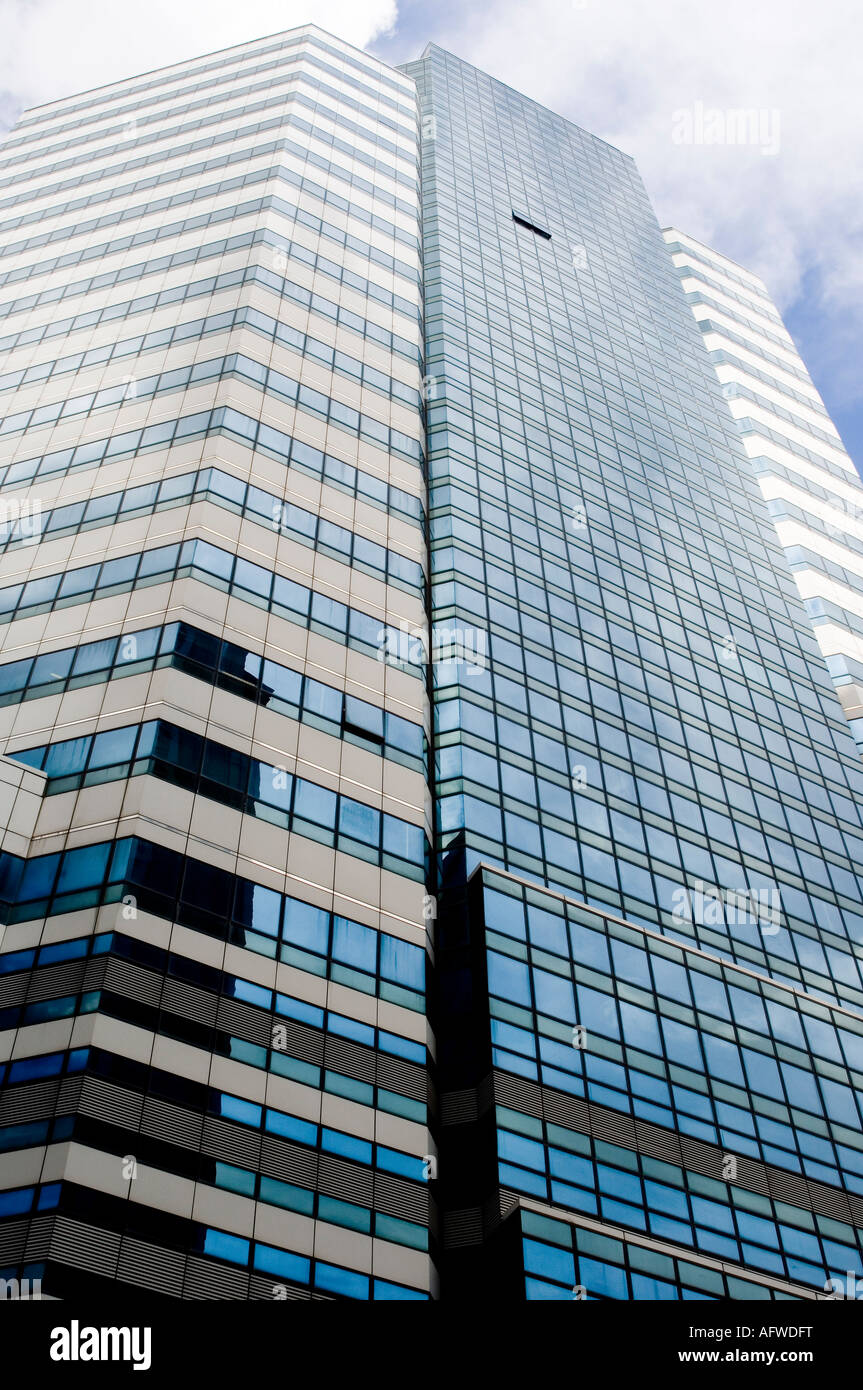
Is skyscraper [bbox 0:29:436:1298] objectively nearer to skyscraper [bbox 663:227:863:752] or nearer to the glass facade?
the glass facade

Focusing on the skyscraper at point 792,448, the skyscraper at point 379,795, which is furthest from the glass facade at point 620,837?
the skyscraper at point 792,448

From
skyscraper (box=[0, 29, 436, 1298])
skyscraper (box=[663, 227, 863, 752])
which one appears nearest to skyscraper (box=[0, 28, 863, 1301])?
skyscraper (box=[0, 29, 436, 1298])

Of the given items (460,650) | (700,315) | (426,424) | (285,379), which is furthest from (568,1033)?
(700,315)

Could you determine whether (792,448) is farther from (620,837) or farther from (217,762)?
(217,762)

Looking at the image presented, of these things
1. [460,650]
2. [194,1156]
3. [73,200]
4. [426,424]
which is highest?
[73,200]

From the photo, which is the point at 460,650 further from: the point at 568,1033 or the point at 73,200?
the point at 73,200

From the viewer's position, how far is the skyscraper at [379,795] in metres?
27.5

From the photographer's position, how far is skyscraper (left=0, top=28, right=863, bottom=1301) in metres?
27.5

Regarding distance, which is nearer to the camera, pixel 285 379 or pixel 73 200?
pixel 285 379

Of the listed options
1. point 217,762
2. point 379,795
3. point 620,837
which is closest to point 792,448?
point 620,837

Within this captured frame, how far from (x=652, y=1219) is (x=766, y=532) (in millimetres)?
44796

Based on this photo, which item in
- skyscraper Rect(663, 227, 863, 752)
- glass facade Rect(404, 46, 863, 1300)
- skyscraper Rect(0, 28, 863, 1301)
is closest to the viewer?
skyscraper Rect(0, 28, 863, 1301)

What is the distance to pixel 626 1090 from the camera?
112 feet

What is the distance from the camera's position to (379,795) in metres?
36.3
